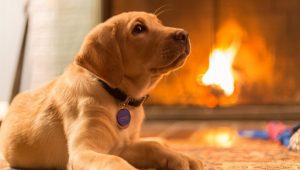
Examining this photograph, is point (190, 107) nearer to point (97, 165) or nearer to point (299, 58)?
point (299, 58)

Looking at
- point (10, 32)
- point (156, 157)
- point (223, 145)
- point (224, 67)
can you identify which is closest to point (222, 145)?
point (223, 145)

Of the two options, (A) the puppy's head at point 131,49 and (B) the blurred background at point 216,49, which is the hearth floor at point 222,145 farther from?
(A) the puppy's head at point 131,49

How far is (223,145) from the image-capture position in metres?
2.01

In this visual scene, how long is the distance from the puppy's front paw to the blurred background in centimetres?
161

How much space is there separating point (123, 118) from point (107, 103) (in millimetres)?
71

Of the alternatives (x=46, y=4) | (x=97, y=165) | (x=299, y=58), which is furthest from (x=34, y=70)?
(x=97, y=165)

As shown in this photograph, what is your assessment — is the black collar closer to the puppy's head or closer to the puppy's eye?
the puppy's head

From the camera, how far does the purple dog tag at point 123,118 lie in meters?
1.40

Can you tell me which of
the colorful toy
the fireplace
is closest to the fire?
the fireplace

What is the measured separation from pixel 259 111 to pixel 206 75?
1.27ft

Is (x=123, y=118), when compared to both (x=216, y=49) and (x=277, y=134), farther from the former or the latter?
(x=216, y=49)

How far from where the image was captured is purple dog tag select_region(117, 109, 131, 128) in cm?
140

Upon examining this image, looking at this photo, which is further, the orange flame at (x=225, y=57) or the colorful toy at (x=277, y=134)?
the orange flame at (x=225, y=57)

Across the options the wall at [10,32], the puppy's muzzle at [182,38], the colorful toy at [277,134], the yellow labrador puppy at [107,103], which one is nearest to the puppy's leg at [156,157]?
the yellow labrador puppy at [107,103]
